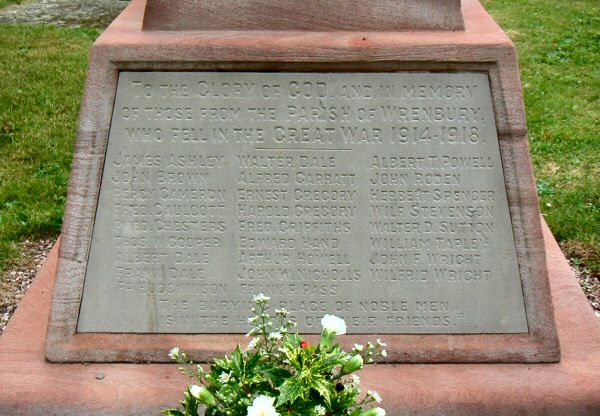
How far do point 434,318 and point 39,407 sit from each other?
1.65 metres

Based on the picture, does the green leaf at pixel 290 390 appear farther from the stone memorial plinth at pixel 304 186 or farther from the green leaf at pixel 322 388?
the stone memorial plinth at pixel 304 186

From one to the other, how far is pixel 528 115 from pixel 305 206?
448 cm

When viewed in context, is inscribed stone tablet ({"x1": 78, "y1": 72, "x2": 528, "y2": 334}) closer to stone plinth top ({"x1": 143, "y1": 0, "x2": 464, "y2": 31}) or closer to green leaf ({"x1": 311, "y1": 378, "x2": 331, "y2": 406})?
stone plinth top ({"x1": 143, "y1": 0, "x2": 464, "y2": 31})

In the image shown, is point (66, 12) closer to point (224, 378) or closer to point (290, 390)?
point (224, 378)

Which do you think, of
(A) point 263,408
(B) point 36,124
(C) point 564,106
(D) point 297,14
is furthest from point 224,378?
(C) point 564,106

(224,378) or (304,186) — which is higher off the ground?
(304,186)

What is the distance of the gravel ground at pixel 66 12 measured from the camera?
1090cm

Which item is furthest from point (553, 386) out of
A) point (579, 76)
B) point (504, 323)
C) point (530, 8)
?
Result: point (530, 8)

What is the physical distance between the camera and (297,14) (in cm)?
315

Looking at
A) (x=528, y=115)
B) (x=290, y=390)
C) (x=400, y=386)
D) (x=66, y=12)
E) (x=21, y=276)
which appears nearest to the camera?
(x=290, y=390)

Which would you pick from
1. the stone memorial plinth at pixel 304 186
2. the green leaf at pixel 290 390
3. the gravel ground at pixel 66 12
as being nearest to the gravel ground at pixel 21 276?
the stone memorial plinth at pixel 304 186

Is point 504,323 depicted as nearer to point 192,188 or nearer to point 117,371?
point 192,188

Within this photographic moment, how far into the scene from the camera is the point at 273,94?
308 centimetres

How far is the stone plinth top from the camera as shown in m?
3.15
